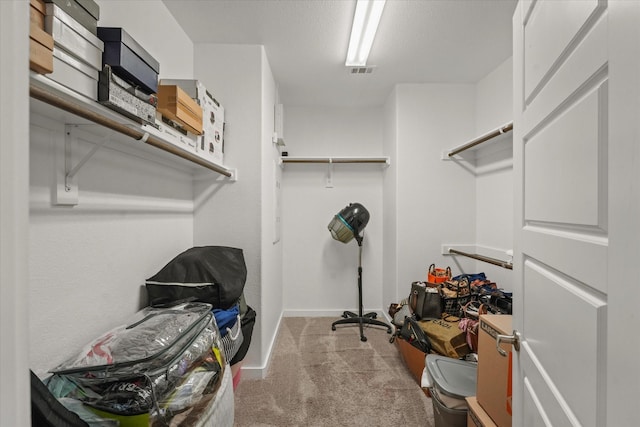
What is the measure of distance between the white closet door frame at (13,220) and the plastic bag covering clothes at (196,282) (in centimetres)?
116

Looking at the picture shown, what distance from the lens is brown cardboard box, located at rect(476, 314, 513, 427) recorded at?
1103 millimetres

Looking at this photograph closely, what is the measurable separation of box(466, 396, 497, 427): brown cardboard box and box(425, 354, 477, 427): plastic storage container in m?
0.07

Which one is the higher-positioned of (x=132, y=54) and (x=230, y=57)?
Result: (x=230, y=57)

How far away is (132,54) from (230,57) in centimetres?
138

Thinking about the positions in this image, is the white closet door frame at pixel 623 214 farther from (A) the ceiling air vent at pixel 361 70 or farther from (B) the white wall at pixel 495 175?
(A) the ceiling air vent at pixel 361 70

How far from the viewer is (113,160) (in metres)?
1.28

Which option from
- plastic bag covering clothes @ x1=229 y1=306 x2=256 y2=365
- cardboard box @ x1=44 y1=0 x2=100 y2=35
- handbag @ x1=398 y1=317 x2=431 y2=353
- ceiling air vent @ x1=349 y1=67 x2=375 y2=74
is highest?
ceiling air vent @ x1=349 y1=67 x2=375 y2=74

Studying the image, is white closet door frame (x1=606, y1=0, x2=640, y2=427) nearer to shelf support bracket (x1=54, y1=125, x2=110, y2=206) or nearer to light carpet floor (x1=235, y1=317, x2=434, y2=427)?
shelf support bracket (x1=54, y1=125, x2=110, y2=206)

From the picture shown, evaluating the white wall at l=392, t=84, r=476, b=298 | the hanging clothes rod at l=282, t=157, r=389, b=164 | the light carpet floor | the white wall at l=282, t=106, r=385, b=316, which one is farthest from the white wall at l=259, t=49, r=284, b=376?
the white wall at l=392, t=84, r=476, b=298

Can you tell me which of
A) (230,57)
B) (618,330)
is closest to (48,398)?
(618,330)

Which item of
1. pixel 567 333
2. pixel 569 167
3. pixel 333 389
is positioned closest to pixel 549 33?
pixel 569 167

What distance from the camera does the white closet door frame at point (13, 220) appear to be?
1.04ft

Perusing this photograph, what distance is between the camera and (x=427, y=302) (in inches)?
87.1

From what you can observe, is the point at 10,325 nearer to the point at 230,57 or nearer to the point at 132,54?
the point at 132,54
